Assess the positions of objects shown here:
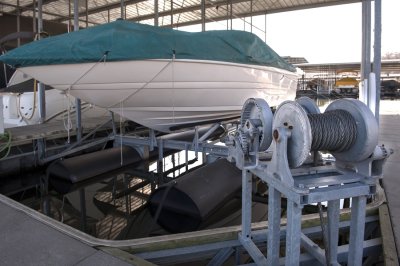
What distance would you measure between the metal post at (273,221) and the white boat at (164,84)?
2413 millimetres

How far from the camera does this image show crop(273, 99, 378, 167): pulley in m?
1.65

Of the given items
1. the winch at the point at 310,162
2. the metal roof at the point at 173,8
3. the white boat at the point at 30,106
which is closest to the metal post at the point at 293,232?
the winch at the point at 310,162

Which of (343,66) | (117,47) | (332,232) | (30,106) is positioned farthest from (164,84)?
(343,66)

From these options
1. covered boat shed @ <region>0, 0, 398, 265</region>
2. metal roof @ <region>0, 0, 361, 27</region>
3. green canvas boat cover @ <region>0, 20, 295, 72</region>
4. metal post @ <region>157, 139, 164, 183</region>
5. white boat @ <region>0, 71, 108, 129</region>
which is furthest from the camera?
metal roof @ <region>0, 0, 361, 27</region>

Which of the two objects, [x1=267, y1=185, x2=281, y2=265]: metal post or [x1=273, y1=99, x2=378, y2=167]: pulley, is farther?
[x1=267, y1=185, x2=281, y2=265]: metal post

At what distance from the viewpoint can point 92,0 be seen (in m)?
13.1

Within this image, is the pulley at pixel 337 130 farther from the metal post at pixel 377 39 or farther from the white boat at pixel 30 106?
the white boat at pixel 30 106

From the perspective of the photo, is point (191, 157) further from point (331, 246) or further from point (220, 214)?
point (331, 246)

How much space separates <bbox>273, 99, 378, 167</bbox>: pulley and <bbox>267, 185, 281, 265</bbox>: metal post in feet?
0.70

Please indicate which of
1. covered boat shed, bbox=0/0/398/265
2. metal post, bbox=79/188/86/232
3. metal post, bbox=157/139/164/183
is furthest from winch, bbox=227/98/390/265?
covered boat shed, bbox=0/0/398/265

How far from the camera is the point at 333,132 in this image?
68.5 inches

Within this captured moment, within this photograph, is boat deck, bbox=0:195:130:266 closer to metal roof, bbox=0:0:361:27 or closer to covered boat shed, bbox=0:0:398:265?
covered boat shed, bbox=0:0:398:265

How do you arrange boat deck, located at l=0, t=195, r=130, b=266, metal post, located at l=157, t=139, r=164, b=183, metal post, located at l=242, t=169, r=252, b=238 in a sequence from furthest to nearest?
metal post, located at l=157, t=139, r=164, b=183
metal post, located at l=242, t=169, r=252, b=238
boat deck, located at l=0, t=195, r=130, b=266

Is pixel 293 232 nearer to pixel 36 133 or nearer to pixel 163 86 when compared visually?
pixel 163 86
